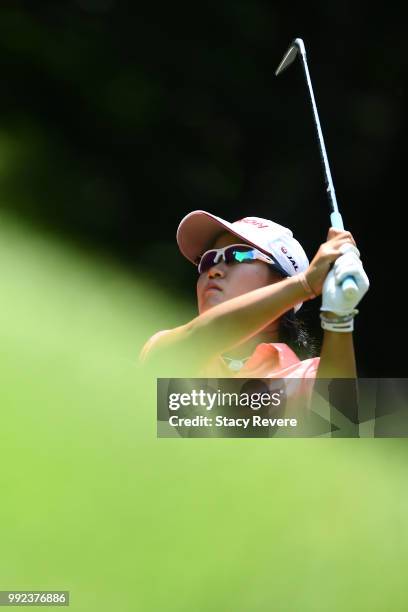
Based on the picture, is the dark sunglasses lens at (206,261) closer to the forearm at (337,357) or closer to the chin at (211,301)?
the chin at (211,301)

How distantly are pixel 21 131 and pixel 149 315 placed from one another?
189 mm

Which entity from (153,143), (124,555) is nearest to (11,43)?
(153,143)

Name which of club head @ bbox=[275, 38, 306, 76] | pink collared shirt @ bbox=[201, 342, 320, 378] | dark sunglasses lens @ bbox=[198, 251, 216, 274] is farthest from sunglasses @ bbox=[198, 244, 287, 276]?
club head @ bbox=[275, 38, 306, 76]

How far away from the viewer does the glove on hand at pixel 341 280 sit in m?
0.99

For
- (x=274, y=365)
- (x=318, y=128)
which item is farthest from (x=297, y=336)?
(x=318, y=128)

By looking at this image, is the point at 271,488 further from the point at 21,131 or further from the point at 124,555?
the point at 21,131

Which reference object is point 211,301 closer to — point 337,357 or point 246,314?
point 246,314

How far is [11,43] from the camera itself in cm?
68

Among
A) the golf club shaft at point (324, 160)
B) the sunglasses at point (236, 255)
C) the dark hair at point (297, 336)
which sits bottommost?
the dark hair at point (297, 336)

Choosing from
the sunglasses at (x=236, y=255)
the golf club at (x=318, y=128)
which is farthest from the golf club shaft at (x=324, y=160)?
the sunglasses at (x=236, y=255)

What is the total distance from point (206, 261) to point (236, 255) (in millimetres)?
48

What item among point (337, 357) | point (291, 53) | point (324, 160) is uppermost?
point (291, 53)

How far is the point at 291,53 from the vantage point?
114 cm

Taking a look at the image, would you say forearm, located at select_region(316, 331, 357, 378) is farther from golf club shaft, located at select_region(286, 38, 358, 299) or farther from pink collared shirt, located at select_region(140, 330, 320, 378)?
golf club shaft, located at select_region(286, 38, 358, 299)
